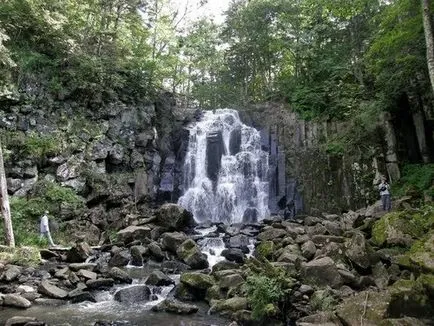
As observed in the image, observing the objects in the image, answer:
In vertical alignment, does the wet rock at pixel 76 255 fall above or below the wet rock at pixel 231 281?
above

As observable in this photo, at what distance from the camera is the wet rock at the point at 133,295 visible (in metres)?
11.5

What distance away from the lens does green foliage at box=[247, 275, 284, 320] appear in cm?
912

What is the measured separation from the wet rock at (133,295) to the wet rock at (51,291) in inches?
60.3

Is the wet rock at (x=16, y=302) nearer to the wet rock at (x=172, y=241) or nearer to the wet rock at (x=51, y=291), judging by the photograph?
the wet rock at (x=51, y=291)

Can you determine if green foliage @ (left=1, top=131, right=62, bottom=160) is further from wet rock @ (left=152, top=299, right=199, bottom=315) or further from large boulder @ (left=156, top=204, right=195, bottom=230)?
wet rock @ (left=152, top=299, right=199, bottom=315)

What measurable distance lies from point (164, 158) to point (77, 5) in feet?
38.2

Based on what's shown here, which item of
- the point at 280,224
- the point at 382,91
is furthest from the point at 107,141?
the point at 382,91

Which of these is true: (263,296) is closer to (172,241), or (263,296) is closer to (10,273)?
(172,241)

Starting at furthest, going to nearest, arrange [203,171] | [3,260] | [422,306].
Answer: [203,171]
[3,260]
[422,306]

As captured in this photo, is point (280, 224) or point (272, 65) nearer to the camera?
point (280, 224)

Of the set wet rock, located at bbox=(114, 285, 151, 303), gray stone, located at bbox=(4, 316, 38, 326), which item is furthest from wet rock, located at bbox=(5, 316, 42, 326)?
wet rock, located at bbox=(114, 285, 151, 303)

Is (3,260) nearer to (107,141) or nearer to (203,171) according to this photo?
(107,141)

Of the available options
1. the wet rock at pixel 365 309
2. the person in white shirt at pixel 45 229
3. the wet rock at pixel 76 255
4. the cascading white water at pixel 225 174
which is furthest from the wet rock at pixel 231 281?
the cascading white water at pixel 225 174

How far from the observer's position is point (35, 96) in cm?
2295
